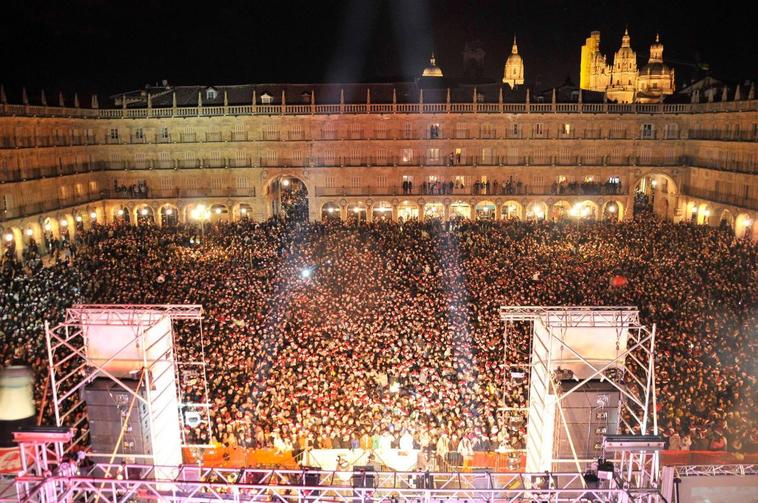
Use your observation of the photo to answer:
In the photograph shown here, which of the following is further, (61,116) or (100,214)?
(100,214)

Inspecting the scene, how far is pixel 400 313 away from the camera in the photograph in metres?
24.0

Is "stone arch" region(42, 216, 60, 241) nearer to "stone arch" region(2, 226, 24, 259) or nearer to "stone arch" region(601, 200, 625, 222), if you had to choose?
"stone arch" region(2, 226, 24, 259)

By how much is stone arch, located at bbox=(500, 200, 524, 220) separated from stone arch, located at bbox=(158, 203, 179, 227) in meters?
28.0

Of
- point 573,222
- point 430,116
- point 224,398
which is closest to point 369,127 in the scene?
point 430,116

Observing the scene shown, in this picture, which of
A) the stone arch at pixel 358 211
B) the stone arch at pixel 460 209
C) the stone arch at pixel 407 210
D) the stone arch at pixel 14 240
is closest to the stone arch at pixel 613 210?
the stone arch at pixel 460 209

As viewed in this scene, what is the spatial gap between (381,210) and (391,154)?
4.89m

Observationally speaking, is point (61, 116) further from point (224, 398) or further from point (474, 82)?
point (224, 398)

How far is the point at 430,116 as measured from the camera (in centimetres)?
5262

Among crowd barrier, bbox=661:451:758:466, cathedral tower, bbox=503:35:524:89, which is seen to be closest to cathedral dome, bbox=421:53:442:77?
cathedral tower, bbox=503:35:524:89

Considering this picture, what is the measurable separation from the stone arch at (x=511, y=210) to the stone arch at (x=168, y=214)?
2805 cm

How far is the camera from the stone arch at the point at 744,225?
44.2 m

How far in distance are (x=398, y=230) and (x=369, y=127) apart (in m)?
14.2

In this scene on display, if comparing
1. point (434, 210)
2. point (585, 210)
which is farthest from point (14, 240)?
point (585, 210)

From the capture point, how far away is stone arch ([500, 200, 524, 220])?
5322 cm
